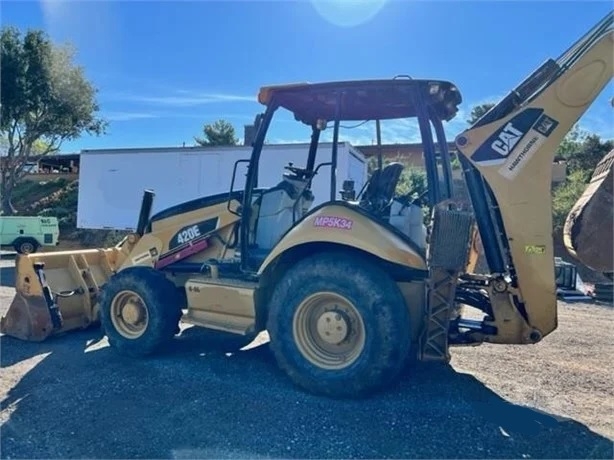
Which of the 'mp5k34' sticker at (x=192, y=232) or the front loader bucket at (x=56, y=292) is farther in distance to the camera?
the front loader bucket at (x=56, y=292)

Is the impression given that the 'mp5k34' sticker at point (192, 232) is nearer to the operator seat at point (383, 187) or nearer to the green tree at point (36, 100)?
the operator seat at point (383, 187)

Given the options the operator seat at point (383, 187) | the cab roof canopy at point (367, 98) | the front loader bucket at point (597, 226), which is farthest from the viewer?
the operator seat at point (383, 187)

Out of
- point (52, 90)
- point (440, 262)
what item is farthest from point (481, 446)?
point (52, 90)

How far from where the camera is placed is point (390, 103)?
14.8 ft

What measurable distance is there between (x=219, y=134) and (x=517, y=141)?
94.2ft

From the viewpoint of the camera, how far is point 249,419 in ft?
11.5

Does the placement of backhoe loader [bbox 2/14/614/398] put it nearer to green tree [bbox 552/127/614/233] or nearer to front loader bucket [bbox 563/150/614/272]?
front loader bucket [bbox 563/150/614/272]

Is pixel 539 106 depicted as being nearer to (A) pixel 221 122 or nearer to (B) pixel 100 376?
(B) pixel 100 376

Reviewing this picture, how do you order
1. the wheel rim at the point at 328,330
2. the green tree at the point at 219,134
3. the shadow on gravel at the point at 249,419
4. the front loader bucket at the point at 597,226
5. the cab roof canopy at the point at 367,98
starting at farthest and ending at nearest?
1. the green tree at the point at 219,134
2. the cab roof canopy at the point at 367,98
3. the wheel rim at the point at 328,330
4. the front loader bucket at the point at 597,226
5. the shadow on gravel at the point at 249,419

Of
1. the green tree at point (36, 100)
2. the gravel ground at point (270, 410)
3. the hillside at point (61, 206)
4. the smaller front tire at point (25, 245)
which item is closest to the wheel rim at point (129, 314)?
the gravel ground at point (270, 410)

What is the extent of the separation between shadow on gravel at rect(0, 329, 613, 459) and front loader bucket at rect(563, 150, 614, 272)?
121 cm

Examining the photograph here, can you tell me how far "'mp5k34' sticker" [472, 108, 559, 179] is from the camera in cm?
365

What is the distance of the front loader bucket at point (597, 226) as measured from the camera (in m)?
3.60

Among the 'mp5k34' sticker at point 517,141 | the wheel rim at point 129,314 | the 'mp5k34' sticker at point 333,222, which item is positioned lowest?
the wheel rim at point 129,314
